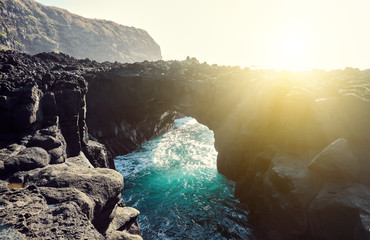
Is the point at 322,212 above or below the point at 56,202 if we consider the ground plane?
below

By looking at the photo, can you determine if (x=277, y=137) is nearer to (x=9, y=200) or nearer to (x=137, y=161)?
(x=9, y=200)

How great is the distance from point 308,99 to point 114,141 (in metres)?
29.4

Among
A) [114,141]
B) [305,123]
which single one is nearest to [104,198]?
[305,123]

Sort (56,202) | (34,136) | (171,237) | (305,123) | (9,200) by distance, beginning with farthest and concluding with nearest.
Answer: (305,123)
(171,237)
(34,136)
(56,202)
(9,200)

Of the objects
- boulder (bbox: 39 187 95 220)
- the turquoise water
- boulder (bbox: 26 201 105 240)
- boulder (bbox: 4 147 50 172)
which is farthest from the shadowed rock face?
the turquoise water

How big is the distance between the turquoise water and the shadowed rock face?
1834mm

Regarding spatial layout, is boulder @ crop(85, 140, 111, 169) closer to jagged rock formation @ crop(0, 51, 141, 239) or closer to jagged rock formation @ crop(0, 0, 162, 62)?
jagged rock formation @ crop(0, 51, 141, 239)

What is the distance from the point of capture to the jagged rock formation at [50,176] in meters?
5.58

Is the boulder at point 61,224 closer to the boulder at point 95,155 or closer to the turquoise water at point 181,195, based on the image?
the boulder at point 95,155

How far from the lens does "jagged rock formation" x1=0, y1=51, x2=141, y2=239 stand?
18.3 ft

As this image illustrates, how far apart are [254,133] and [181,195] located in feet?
35.1

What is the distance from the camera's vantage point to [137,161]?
32875 millimetres

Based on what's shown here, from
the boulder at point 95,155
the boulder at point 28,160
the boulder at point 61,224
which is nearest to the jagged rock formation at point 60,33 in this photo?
the boulder at point 95,155

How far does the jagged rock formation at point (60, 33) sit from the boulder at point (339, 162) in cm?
12182
